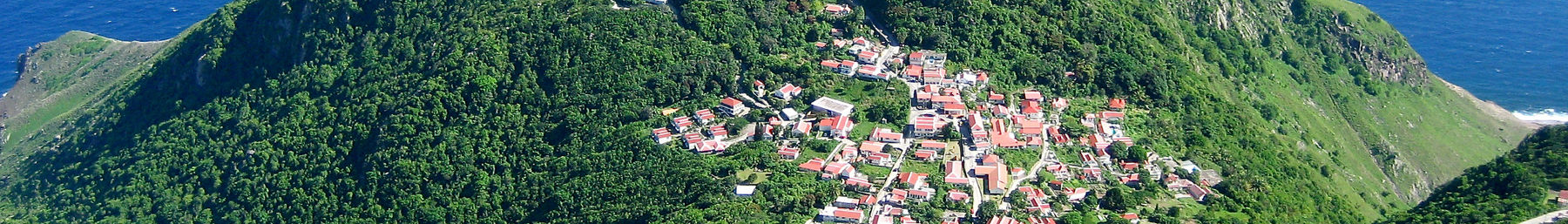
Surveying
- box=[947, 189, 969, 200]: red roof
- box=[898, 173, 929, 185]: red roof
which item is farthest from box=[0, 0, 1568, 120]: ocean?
box=[947, 189, 969, 200]: red roof

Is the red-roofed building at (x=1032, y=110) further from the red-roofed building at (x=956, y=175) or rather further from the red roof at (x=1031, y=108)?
the red-roofed building at (x=956, y=175)

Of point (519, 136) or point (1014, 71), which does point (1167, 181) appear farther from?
point (519, 136)

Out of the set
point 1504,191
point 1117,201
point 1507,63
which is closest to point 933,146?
point 1117,201

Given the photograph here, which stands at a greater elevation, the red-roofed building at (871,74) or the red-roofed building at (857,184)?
the red-roofed building at (871,74)

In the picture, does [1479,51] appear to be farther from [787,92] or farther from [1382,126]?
[787,92]

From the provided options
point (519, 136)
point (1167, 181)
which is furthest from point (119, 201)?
point (1167, 181)

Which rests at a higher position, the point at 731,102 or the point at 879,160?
the point at 731,102

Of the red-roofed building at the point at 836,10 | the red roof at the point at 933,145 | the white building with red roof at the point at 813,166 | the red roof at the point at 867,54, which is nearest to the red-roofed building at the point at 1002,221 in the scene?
the red roof at the point at 933,145

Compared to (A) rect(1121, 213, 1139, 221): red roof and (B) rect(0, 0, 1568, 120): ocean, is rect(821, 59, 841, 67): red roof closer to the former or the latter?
(A) rect(1121, 213, 1139, 221): red roof
